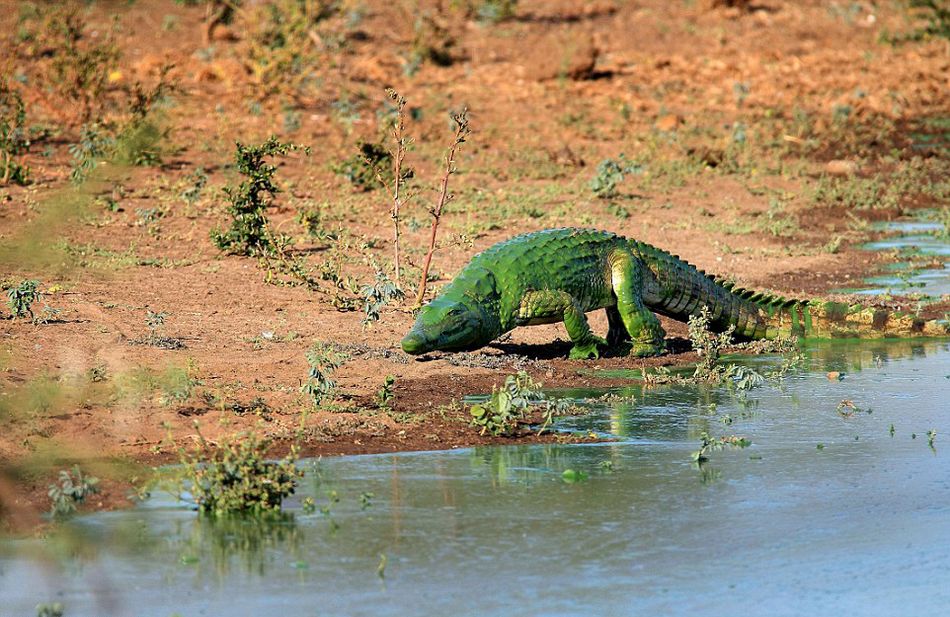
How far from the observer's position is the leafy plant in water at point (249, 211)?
1067cm

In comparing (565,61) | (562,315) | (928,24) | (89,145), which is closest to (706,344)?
(562,315)

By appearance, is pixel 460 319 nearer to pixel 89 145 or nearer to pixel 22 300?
pixel 22 300

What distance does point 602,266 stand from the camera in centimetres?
867

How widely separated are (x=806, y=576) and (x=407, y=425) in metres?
2.40

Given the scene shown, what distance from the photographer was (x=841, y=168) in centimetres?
1560

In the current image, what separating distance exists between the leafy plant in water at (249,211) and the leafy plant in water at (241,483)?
5.26 metres

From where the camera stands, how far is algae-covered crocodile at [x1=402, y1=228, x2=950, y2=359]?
8.09 meters

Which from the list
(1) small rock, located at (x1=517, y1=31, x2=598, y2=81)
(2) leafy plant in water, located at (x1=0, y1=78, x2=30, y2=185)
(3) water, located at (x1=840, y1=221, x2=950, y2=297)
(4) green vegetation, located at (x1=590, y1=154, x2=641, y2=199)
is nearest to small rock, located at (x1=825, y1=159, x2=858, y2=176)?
(3) water, located at (x1=840, y1=221, x2=950, y2=297)

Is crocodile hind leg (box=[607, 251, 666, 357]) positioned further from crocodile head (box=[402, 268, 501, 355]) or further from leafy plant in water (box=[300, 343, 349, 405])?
leafy plant in water (box=[300, 343, 349, 405])

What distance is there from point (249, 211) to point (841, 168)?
24.9 ft

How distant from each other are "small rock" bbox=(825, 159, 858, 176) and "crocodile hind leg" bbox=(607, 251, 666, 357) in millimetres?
7497

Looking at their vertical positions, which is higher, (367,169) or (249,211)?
(367,169)

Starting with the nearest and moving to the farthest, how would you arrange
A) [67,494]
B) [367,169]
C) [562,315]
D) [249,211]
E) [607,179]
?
[67,494] < [562,315] < [249,211] < [367,169] < [607,179]

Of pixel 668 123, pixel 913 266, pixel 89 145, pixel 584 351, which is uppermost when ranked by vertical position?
pixel 668 123
